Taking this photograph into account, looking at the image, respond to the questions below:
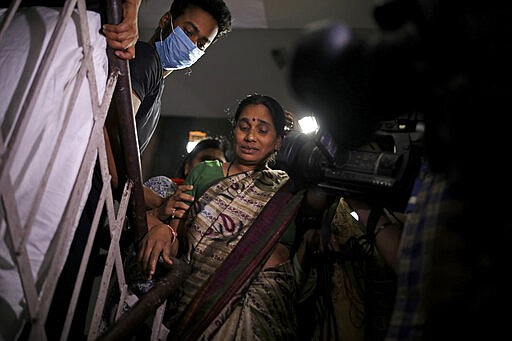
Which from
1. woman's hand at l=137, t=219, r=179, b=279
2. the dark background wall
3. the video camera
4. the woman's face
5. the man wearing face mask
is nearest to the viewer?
the video camera

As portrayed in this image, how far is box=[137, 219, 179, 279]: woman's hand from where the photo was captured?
1237 mm

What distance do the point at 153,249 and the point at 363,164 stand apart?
2.36ft

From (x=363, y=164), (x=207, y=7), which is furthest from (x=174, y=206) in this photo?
(x=207, y=7)

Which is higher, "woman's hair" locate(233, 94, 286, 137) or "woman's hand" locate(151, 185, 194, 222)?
"woman's hair" locate(233, 94, 286, 137)

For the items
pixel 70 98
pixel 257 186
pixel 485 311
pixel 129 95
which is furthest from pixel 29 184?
pixel 257 186

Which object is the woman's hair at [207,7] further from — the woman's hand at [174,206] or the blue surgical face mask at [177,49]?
the woman's hand at [174,206]

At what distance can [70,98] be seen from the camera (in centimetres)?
82

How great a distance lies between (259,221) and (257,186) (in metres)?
0.31

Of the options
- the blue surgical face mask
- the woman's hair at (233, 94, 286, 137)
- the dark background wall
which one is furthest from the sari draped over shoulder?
the dark background wall

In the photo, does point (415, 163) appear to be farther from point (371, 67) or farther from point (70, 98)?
point (70, 98)

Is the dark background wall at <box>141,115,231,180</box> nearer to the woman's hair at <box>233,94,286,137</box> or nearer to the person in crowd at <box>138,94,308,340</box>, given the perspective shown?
the woman's hair at <box>233,94,286,137</box>

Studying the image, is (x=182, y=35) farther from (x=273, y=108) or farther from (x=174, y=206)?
(x=174, y=206)

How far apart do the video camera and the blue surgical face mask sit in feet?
2.65

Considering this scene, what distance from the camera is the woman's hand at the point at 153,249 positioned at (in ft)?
4.06
